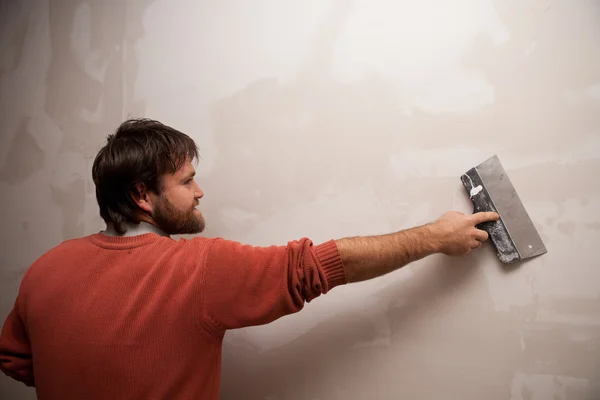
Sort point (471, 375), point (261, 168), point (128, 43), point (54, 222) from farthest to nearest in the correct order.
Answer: point (54, 222) < point (128, 43) < point (261, 168) < point (471, 375)

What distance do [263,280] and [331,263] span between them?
0.50 feet

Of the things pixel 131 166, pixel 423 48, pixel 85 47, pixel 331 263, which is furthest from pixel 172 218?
pixel 85 47

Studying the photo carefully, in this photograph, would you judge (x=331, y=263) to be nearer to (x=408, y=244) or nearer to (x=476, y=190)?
(x=408, y=244)

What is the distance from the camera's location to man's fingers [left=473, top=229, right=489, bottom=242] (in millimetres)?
902

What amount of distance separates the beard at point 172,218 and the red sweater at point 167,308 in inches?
5.0

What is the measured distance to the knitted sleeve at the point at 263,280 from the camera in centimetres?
80

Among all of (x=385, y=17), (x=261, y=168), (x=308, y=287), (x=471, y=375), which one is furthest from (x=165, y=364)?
(x=385, y=17)

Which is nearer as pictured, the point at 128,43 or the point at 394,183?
the point at 394,183

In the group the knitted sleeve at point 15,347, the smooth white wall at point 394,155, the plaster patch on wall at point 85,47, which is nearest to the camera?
the smooth white wall at point 394,155

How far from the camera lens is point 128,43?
61.6 inches

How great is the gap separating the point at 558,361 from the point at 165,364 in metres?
0.92

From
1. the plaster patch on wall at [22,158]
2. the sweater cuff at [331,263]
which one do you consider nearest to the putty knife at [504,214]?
the sweater cuff at [331,263]

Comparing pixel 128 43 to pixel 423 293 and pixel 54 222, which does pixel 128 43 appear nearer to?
pixel 54 222

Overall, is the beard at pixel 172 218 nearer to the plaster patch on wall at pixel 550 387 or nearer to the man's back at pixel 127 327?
the man's back at pixel 127 327
